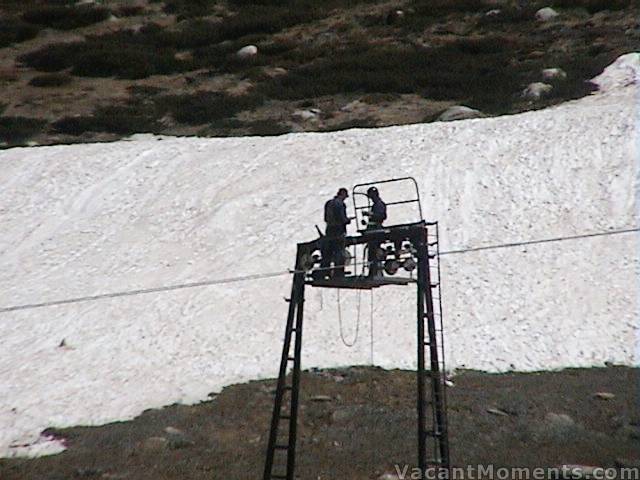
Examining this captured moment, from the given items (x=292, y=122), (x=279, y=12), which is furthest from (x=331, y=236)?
(x=279, y=12)

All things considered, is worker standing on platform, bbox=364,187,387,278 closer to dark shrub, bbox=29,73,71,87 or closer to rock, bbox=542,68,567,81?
rock, bbox=542,68,567,81

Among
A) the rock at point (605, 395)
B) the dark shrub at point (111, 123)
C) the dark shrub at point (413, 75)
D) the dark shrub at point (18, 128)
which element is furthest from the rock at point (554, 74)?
the rock at point (605, 395)

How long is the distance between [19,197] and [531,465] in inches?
794

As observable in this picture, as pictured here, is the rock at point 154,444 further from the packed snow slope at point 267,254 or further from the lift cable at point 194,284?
the lift cable at point 194,284

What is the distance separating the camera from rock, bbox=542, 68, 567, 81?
4353 centimetres

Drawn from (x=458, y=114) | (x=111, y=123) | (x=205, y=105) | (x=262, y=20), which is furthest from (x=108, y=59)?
(x=458, y=114)

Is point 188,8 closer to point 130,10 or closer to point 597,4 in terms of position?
point 130,10

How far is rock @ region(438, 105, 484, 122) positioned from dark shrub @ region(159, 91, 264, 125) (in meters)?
9.15

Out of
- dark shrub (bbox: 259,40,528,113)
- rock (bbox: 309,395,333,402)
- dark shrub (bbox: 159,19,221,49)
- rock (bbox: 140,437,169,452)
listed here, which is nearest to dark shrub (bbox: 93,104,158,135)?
dark shrub (bbox: 259,40,528,113)

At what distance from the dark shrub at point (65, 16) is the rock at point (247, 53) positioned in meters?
11.6

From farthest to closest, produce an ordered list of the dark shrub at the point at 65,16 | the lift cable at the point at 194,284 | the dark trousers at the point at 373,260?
the dark shrub at the point at 65,16
the lift cable at the point at 194,284
the dark trousers at the point at 373,260

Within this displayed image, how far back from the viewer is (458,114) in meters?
39.7

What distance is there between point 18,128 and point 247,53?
1288 centimetres

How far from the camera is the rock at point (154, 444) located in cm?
2027
